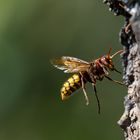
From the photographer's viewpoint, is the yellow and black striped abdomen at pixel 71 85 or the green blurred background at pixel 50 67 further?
the green blurred background at pixel 50 67

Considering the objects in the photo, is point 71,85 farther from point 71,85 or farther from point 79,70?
point 79,70

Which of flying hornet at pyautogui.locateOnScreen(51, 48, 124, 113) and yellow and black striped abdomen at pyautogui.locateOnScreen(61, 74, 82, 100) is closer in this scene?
flying hornet at pyautogui.locateOnScreen(51, 48, 124, 113)

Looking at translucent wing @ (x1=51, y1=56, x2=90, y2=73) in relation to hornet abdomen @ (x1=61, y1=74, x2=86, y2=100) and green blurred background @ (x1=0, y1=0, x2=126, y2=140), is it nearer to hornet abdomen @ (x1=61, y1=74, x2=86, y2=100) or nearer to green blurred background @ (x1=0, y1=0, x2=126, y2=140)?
hornet abdomen @ (x1=61, y1=74, x2=86, y2=100)

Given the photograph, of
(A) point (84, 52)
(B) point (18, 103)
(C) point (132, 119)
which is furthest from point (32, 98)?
(C) point (132, 119)

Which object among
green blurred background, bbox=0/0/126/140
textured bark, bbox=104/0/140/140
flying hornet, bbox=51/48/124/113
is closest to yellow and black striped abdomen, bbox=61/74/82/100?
flying hornet, bbox=51/48/124/113

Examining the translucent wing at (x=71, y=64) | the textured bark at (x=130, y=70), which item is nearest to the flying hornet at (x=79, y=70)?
the translucent wing at (x=71, y=64)

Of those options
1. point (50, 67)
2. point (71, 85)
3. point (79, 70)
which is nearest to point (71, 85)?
point (71, 85)

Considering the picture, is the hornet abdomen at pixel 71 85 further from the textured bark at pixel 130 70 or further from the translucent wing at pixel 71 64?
the textured bark at pixel 130 70

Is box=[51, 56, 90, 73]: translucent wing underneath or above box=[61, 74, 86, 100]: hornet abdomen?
above
